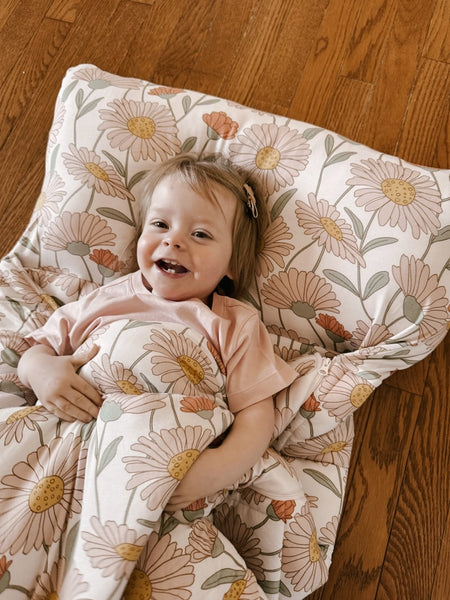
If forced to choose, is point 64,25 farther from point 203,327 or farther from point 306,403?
point 306,403

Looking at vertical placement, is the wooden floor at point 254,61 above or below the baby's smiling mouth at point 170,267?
above

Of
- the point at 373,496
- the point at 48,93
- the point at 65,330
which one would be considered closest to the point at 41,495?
the point at 65,330

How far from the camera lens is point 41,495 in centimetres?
92

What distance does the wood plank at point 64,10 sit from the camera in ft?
5.81

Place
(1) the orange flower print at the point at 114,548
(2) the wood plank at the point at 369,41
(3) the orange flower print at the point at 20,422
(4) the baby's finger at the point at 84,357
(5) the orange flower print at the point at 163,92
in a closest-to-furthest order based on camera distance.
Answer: (1) the orange flower print at the point at 114,548 < (3) the orange flower print at the point at 20,422 < (4) the baby's finger at the point at 84,357 < (5) the orange flower print at the point at 163,92 < (2) the wood plank at the point at 369,41

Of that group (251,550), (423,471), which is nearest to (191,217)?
(251,550)

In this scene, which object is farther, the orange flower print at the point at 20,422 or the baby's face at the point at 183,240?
the baby's face at the point at 183,240

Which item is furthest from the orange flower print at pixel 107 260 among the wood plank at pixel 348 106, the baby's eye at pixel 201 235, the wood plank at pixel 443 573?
the wood plank at pixel 443 573

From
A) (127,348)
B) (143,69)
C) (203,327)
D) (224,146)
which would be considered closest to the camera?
(127,348)

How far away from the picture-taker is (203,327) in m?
1.12

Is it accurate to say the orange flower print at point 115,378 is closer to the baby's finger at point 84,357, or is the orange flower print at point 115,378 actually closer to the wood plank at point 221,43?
the baby's finger at point 84,357

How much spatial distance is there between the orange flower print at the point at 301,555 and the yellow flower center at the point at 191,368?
0.28 metres

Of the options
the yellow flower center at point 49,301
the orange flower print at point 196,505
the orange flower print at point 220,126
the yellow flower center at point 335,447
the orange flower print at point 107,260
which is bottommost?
the orange flower print at point 196,505

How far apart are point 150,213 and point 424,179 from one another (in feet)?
1.65
